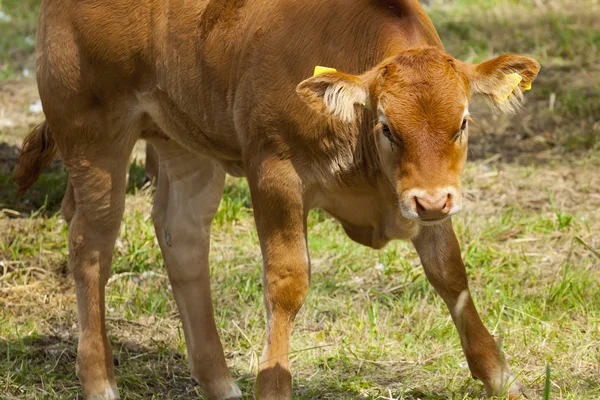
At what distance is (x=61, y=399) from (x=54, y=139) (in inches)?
47.8

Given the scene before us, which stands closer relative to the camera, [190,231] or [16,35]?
[190,231]

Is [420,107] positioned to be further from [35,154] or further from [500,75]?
[35,154]

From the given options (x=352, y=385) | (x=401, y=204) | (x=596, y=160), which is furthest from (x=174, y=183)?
(x=596, y=160)

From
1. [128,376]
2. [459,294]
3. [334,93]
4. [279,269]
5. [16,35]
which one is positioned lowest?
[128,376]

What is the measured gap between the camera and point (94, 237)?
4.88m

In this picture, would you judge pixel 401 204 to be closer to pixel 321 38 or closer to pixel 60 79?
pixel 321 38

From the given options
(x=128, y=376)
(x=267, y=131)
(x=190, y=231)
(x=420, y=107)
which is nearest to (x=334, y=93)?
(x=420, y=107)

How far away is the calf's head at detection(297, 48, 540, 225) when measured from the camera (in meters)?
3.56

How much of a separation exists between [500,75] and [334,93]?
64 cm

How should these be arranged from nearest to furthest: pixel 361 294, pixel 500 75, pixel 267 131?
pixel 500 75 → pixel 267 131 → pixel 361 294

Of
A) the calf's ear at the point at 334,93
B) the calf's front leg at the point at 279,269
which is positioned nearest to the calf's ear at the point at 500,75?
the calf's ear at the point at 334,93

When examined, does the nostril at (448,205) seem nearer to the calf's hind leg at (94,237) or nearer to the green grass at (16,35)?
the calf's hind leg at (94,237)

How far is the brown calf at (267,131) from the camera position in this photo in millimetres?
3646

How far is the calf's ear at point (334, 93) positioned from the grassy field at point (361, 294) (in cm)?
97
